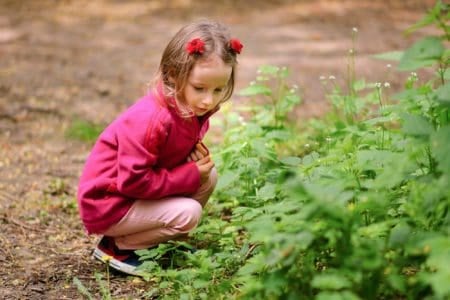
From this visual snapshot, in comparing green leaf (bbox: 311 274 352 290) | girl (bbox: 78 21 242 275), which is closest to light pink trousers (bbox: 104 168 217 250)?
girl (bbox: 78 21 242 275)

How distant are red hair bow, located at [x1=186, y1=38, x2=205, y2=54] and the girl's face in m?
0.04

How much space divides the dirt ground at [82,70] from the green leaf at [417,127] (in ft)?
4.32

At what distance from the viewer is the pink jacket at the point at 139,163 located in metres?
2.98

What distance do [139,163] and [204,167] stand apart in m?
0.35

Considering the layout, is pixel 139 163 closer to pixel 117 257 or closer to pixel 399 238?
pixel 117 257

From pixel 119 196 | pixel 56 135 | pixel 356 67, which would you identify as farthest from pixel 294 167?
pixel 356 67

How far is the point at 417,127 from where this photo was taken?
235 cm

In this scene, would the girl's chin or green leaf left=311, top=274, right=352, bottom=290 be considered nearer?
green leaf left=311, top=274, right=352, bottom=290

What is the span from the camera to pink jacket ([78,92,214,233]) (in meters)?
2.98

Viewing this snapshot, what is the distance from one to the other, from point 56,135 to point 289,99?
1.93 meters

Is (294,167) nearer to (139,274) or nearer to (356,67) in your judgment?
(139,274)

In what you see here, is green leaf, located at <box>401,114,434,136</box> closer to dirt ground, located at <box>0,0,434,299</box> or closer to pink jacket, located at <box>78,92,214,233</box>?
pink jacket, located at <box>78,92,214,233</box>

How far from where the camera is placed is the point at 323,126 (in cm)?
445

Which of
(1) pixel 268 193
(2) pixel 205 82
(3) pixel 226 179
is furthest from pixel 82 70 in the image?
(1) pixel 268 193
